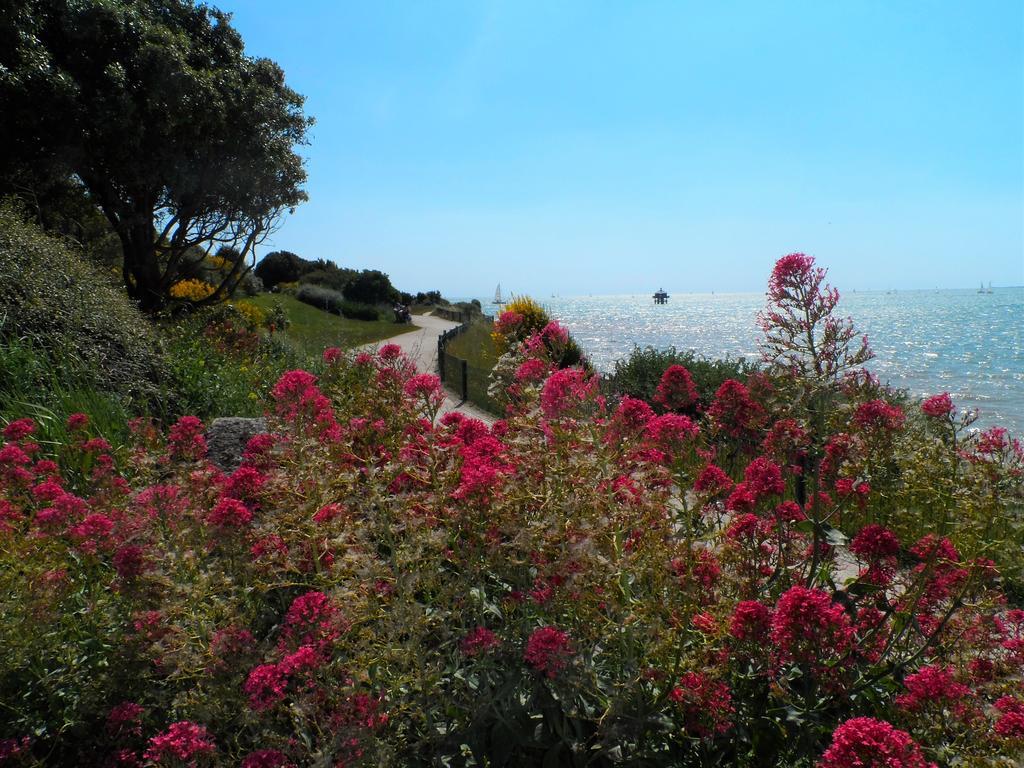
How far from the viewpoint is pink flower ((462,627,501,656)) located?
199 cm

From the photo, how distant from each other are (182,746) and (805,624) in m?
1.78

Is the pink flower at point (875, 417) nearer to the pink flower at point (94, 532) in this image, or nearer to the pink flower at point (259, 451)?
the pink flower at point (259, 451)

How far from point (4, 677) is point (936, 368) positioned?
1599 inches

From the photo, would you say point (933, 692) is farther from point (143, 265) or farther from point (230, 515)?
point (143, 265)

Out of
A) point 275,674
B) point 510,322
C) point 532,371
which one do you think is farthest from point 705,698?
point 510,322

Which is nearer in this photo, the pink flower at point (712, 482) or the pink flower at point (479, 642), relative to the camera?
the pink flower at point (479, 642)

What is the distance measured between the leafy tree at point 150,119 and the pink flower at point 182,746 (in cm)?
1232

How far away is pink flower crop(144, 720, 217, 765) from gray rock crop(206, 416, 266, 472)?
3225 mm

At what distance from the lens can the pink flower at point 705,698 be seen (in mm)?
1928

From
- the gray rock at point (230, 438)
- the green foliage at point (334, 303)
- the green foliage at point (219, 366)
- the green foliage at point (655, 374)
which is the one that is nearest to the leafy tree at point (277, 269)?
the green foliage at point (334, 303)

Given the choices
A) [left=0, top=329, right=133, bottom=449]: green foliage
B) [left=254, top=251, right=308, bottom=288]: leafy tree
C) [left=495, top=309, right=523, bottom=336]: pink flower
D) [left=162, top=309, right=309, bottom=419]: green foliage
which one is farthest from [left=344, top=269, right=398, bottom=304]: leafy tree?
[left=495, top=309, right=523, bottom=336]: pink flower

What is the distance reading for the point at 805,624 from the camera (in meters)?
1.71

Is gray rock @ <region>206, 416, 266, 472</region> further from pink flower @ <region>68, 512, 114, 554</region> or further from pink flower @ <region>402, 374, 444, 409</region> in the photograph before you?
pink flower @ <region>402, 374, 444, 409</region>

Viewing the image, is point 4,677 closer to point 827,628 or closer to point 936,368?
point 827,628
